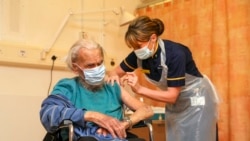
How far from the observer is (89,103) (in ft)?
6.02

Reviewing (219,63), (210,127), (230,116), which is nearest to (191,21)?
(219,63)

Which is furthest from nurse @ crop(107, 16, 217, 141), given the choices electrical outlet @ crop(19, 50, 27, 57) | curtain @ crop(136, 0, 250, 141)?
electrical outlet @ crop(19, 50, 27, 57)

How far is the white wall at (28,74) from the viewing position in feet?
8.32

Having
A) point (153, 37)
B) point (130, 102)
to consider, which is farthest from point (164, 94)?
point (153, 37)

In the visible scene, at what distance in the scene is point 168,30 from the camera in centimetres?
302

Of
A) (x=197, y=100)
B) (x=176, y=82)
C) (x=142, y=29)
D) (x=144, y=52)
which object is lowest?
(x=197, y=100)

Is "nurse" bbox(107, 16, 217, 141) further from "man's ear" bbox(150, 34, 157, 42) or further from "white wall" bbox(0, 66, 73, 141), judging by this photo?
"white wall" bbox(0, 66, 73, 141)

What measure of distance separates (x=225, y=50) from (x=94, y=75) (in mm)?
1190

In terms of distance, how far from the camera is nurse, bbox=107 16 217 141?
1896mm

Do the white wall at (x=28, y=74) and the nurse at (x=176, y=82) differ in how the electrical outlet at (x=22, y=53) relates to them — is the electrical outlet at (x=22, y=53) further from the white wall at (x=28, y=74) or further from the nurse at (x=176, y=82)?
the nurse at (x=176, y=82)

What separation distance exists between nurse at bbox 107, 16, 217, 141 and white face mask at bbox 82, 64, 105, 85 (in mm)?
134

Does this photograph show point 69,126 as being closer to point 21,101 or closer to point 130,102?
point 130,102

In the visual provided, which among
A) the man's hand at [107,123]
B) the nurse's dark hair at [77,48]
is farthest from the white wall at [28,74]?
the man's hand at [107,123]

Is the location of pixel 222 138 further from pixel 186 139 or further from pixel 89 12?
pixel 89 12
